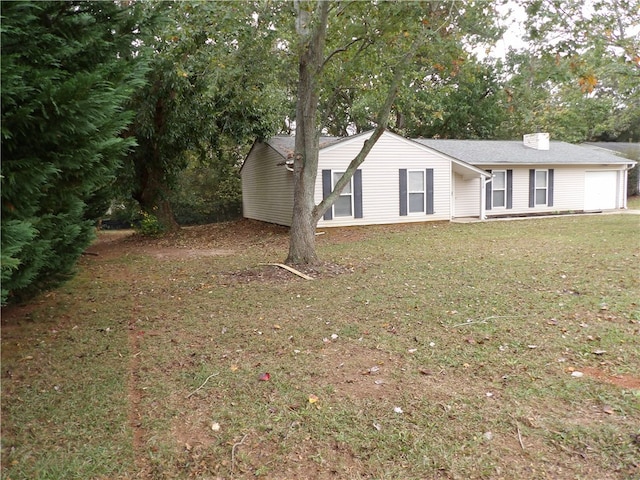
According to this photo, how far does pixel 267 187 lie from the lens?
1738 cm

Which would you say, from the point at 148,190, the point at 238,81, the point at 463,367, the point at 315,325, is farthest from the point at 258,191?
the point at 463,367

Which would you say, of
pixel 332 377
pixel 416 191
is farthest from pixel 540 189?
pixel 332 377

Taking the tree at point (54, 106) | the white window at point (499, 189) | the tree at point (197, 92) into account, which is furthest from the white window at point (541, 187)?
the tree at point (54, 106)

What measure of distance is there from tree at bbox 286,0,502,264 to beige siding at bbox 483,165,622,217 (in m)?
11.0

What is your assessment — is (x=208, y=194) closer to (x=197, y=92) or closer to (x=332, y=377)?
(x=197, y=92)

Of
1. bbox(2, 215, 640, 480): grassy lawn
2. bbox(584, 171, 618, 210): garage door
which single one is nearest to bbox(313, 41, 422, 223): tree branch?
bbox(2, 215, 640, 480): grassy lawn

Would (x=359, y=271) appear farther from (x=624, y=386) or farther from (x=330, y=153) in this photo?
(x=330, y=153)

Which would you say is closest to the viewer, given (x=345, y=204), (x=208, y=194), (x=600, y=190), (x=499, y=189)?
(x=345, y=204)

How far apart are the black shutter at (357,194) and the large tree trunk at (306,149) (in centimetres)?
707

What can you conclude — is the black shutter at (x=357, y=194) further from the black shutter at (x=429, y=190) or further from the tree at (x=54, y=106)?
the tree at (x=54, y=106)

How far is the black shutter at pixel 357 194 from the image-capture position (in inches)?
598

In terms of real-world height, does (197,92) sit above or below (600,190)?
above

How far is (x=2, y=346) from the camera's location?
4387 millimetres

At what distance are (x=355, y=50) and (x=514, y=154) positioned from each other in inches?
498
